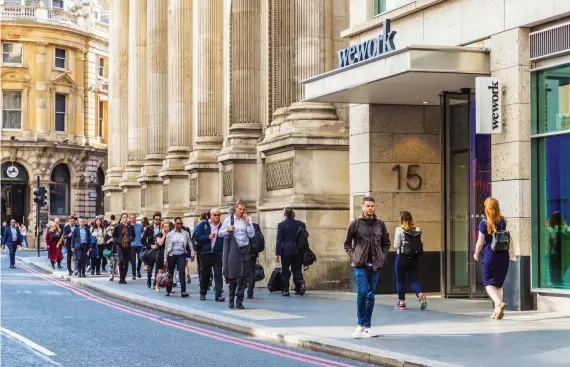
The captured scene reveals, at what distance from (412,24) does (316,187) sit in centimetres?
562

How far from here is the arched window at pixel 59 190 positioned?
79438mm

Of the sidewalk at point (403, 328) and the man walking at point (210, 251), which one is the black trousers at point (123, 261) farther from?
the man walking at point (210, 251)

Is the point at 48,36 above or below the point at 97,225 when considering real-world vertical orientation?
above

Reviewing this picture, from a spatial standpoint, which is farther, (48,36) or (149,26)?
(48,36)

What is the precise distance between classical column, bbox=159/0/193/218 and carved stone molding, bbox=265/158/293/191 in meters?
11.4

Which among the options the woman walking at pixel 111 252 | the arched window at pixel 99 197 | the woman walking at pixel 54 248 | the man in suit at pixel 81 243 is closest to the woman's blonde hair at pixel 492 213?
the woman walking at pixel 111 252

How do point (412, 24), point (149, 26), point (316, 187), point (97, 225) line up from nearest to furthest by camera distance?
point (412, 24) < point (316, 187) < point (97, 225) < point (149, 26)

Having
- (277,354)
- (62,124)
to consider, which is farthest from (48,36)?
(277,354)

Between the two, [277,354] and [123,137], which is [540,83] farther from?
[123,137]

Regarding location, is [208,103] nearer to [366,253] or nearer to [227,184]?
[227,184]

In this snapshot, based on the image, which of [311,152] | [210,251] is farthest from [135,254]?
[210,251]

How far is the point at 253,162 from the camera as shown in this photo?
3139 cm

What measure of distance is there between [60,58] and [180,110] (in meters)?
43.5

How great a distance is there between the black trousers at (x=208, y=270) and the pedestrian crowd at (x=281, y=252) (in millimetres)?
20
